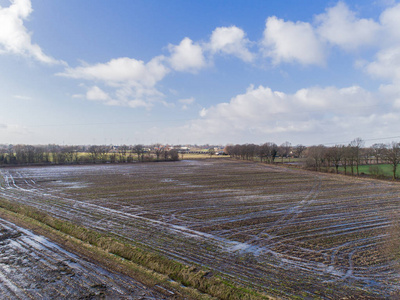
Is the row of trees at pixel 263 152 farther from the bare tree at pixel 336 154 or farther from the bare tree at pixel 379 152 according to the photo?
the bare tree at pixel 379 152

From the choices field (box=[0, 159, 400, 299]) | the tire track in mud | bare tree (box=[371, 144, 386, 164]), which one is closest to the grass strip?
field (box=[0, 159, 400, 299])

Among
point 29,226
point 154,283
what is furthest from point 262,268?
point 29,226

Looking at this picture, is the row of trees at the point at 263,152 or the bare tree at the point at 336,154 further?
the row of trees at the point at 263,152

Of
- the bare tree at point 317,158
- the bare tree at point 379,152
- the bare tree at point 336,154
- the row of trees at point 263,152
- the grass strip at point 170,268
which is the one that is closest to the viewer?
the grass strip at point 170,268

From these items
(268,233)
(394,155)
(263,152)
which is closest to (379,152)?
(394,155)

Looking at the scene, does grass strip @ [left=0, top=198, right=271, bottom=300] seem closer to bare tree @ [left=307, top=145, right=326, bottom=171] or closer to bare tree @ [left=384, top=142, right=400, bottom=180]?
bare tree @ [left=384, top=142, right=400, bottom=180]

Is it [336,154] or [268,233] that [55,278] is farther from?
[336,154]

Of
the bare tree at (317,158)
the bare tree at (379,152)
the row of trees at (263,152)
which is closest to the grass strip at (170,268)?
the bare tree at (379,152)

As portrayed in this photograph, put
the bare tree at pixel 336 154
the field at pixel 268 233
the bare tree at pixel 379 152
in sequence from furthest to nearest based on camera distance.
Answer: the bare tree at pixel 336 154
the bare tree at pixel 379 152
the field at pixel 268 233

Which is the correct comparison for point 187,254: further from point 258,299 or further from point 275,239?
point 275,239
